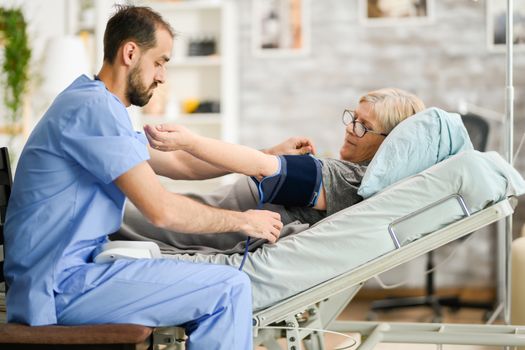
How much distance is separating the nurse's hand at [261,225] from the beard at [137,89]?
369 mm

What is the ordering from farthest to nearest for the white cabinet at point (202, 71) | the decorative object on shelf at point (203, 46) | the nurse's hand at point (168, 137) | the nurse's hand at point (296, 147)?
the decorative object on shelf at point (203, 46) < the white cabinet at point (202, 71) < the nurse's hand at point (296, 147) < the nurse's hand at point (168, 137)

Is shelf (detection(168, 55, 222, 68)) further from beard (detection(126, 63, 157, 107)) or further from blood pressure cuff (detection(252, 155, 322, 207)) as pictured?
beard (detection(126, 63, 157, 107))

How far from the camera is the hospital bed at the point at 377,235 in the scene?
6.27 ft

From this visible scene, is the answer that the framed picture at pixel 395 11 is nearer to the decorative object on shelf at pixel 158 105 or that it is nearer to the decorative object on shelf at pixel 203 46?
the decorative object on shelf at pixel 203 46

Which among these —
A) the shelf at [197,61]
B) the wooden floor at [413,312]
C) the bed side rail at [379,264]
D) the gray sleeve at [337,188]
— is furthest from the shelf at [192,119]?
the bed side rail at [379,264]

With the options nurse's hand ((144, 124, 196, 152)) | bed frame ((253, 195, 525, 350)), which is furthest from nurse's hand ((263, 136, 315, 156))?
nurse's hand ((144, 124, 196, 152))

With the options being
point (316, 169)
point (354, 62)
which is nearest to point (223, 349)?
point (316, 169)

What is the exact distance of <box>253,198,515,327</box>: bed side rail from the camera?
190 centimetres

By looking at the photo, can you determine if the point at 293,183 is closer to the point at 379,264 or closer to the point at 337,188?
the point at 337,188

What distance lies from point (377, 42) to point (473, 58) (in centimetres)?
58

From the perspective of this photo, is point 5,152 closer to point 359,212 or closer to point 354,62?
point 359,212

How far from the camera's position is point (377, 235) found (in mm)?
1932

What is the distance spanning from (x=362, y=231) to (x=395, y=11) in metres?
3.02

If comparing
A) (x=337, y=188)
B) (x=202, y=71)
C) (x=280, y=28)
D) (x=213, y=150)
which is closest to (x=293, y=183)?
(x=337, y=188)
